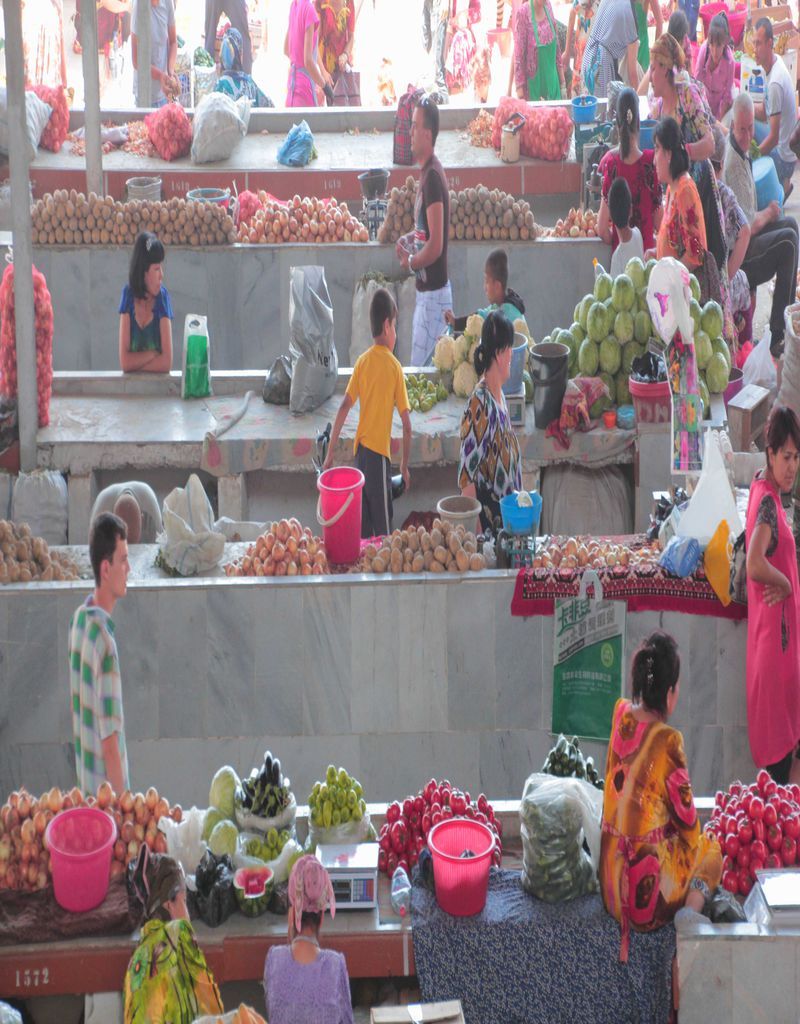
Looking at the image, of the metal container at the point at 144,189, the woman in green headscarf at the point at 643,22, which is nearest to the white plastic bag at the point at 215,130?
the metal container at the point at 144,189

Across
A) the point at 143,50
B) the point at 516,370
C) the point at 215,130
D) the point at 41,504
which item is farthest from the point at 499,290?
the point at 143,50

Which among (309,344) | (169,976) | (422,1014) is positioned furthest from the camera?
(309,344)

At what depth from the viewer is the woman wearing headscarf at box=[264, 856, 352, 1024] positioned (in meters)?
4.06

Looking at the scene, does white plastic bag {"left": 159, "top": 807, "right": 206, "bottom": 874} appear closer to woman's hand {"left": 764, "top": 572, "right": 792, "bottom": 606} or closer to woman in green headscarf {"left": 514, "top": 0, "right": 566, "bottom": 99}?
woman's hand {"left": 764, "top": 572, "right": 792, "bottom": 606}

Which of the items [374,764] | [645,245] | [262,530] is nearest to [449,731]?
[374,764]

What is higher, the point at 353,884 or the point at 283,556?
the point at 283,556

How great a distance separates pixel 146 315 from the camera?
8.55 m

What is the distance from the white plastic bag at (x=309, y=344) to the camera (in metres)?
8.33

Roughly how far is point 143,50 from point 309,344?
585cm

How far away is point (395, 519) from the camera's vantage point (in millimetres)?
8242

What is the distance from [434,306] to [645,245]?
4.88 ft

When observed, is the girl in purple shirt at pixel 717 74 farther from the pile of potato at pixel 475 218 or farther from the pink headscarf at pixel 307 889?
the pink headscarf at pixel 307 889

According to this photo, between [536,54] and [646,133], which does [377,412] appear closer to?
[646,133]

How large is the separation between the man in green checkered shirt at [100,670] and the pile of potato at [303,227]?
5.48 metres
